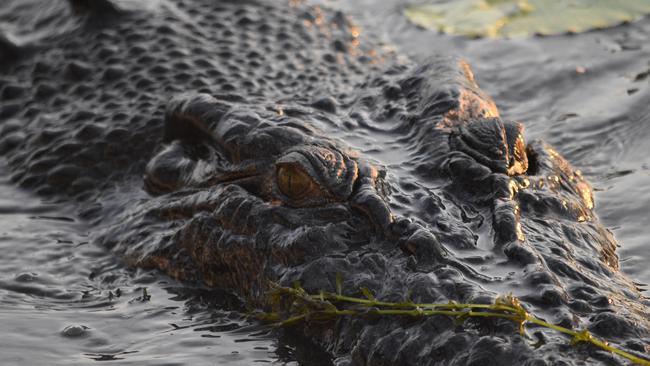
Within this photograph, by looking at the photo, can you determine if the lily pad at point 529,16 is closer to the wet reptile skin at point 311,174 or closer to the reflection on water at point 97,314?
the wet reptile skin at point 311,174

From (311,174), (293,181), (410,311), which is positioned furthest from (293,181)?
(410,311)

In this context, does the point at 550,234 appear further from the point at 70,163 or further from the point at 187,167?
the point at 70,163

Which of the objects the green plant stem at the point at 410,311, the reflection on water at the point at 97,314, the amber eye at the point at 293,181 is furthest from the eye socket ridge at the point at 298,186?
the reflection on water at the point at 97,314

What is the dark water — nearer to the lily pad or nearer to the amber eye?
the lily pad

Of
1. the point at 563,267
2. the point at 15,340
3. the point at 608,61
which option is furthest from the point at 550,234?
the point at 608,61

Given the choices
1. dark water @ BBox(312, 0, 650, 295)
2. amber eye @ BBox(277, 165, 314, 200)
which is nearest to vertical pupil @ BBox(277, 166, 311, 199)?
amber eye @ BBox(277, 165, 314, 200)

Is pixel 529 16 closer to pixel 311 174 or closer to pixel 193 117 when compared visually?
pixel 193 117

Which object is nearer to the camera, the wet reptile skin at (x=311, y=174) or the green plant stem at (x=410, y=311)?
the green plant stem at (x=410, y=311)

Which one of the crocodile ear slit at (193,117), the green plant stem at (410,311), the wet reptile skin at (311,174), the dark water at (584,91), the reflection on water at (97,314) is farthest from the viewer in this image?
the dark water at (584,91)
